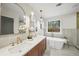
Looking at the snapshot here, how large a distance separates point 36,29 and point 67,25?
5.24ft

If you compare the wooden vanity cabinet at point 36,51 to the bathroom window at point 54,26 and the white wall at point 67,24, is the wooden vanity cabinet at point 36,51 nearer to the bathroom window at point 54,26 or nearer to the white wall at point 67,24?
the bathroom window at point 54,26

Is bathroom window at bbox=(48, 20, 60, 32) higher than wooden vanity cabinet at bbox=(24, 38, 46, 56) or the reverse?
higher

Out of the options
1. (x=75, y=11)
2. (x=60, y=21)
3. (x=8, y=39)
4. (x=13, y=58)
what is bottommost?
(x=13, y=58)

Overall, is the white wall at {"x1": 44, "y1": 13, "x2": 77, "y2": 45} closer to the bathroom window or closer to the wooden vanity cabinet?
the bathroom window

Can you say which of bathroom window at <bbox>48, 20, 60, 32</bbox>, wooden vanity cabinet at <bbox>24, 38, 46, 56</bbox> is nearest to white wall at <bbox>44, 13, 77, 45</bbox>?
bathroom window at <bbox>48, 20, 60, 32</bbox>

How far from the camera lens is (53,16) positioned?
9.37 feet

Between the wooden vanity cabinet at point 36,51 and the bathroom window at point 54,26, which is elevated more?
the bathroom window at point 54,26

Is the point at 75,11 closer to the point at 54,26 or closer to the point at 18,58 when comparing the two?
the point at 54,26

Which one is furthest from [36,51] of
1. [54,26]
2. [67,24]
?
[67,24]

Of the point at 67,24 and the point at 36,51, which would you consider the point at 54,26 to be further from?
the point at 36,51

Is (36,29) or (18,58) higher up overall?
(36,29)

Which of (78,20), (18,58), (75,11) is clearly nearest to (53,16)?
(75,11)

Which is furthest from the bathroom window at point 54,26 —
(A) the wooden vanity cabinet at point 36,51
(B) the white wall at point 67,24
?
(A) the wooden vanity cabinet at point 36,51

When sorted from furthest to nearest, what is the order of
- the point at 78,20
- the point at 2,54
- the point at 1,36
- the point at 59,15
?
the point at 78,20
the point at 59,15
the point at 1,36
the point at 2,54
